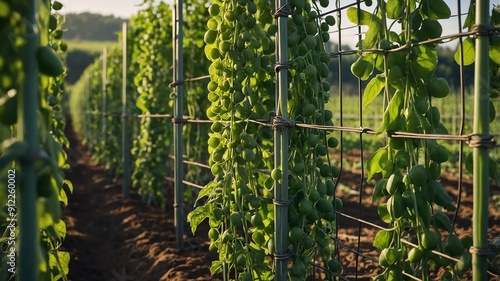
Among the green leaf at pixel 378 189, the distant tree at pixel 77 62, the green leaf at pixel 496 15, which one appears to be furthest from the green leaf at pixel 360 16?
the distant tree at pixel 77 62

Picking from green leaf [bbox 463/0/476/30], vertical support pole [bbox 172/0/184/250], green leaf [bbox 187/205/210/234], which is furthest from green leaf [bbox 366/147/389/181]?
vertical support pole [bbox 172/0/184/250]

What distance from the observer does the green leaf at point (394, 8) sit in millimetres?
1837

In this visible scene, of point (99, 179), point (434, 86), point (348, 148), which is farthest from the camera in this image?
point (348, 148)

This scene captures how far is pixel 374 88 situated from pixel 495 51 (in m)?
0.42

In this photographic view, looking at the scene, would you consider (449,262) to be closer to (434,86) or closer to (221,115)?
(434,86)

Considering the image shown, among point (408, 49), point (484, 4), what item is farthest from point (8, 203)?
point (484, 4)

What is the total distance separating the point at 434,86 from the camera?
1.76 meters

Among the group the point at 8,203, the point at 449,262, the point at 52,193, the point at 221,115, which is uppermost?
the point at 221,115

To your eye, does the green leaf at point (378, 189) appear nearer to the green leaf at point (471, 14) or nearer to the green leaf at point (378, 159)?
the green leaf at point (378, 159)

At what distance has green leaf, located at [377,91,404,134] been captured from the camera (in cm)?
181

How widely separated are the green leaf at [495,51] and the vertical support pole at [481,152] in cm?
16

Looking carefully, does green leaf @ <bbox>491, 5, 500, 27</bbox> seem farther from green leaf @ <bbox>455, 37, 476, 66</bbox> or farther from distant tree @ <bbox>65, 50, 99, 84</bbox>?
distant tree @ <bbox>65, 50, 99, 84</bbox>

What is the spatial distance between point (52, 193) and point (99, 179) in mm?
7550

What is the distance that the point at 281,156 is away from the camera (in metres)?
2.38
